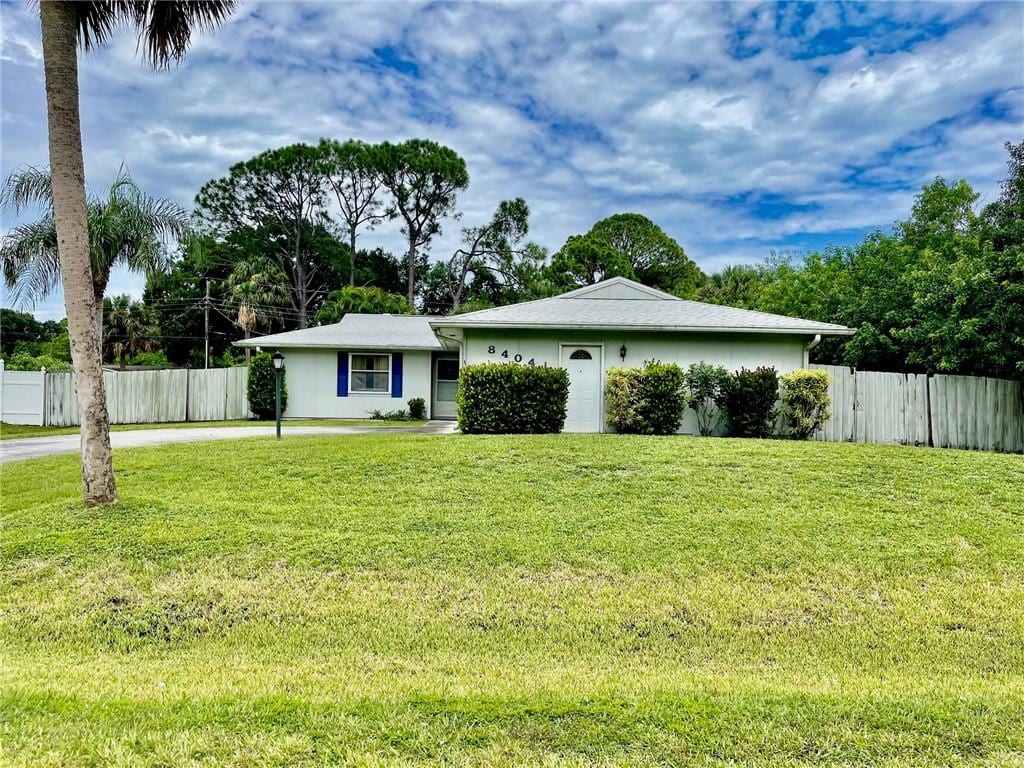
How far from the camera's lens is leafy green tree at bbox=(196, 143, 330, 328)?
3334cm

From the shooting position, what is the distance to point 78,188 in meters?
5.95

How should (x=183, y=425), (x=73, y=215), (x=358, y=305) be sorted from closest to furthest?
(x=73, y=215) → (x=183, y=425) → (x=358, y=305)

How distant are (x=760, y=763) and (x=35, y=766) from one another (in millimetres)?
3025

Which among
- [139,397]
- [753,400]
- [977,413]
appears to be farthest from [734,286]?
[139,397]

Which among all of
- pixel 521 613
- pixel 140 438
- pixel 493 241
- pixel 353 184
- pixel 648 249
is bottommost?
pixel 521 613

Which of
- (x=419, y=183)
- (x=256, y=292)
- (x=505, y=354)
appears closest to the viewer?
(x=505, y=354)

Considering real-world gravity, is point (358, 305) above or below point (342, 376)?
above

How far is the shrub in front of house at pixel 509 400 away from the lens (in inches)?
428

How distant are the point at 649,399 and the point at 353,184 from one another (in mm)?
29027

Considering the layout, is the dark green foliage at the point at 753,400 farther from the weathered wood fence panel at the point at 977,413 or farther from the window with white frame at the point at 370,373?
the window with white frame at the point at 370,373

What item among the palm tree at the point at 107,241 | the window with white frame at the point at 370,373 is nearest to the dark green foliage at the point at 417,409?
the window with white frame at the point at 370,373

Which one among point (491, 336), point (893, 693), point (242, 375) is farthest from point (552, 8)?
point (242, 375)

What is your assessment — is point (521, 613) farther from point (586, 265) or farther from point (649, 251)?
point (649, 251)

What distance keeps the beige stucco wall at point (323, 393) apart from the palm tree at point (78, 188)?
11.6 m
